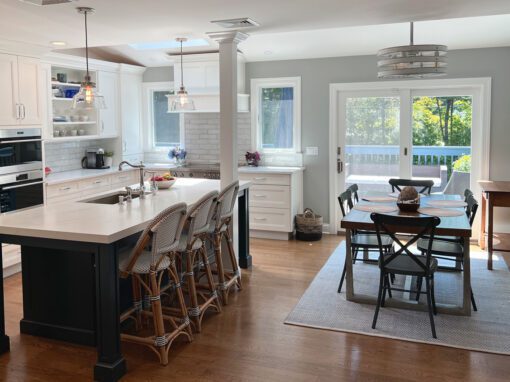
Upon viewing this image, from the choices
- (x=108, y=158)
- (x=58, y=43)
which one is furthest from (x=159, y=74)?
(x=58, y=43)

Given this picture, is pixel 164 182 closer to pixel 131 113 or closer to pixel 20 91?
pixel 20 91

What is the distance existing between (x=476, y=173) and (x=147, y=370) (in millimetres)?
4718

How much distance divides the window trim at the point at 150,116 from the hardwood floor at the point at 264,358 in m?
3.92

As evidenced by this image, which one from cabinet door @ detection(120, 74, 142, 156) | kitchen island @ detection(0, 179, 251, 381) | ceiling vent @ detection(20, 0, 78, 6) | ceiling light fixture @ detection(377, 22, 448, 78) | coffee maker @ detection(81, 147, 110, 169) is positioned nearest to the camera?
kitchen island @ detection(0, 179, 251, 381)

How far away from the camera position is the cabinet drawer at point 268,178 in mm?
6484

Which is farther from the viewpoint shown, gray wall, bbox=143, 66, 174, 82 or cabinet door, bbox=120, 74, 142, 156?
gray wall, bbox=143, 66, 174, 82

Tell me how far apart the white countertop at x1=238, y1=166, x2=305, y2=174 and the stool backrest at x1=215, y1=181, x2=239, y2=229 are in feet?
6.35

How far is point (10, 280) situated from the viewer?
5.07 meters

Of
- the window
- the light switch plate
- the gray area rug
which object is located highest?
the window

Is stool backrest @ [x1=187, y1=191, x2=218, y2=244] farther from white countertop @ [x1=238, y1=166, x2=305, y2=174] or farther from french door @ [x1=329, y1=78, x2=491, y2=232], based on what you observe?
french door @ [x1=329, y1=78, x2=491, y2=232]

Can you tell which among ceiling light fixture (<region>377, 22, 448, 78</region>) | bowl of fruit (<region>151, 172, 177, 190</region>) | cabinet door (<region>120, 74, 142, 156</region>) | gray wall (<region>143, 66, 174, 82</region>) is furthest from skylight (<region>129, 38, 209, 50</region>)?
ceiling light fixture (<region>377, 22, 448, 78</region>)

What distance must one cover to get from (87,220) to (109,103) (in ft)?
12.6

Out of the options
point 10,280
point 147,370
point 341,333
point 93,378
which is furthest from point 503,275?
point 10,280

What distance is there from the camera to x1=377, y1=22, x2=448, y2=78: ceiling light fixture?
3.37 meters
